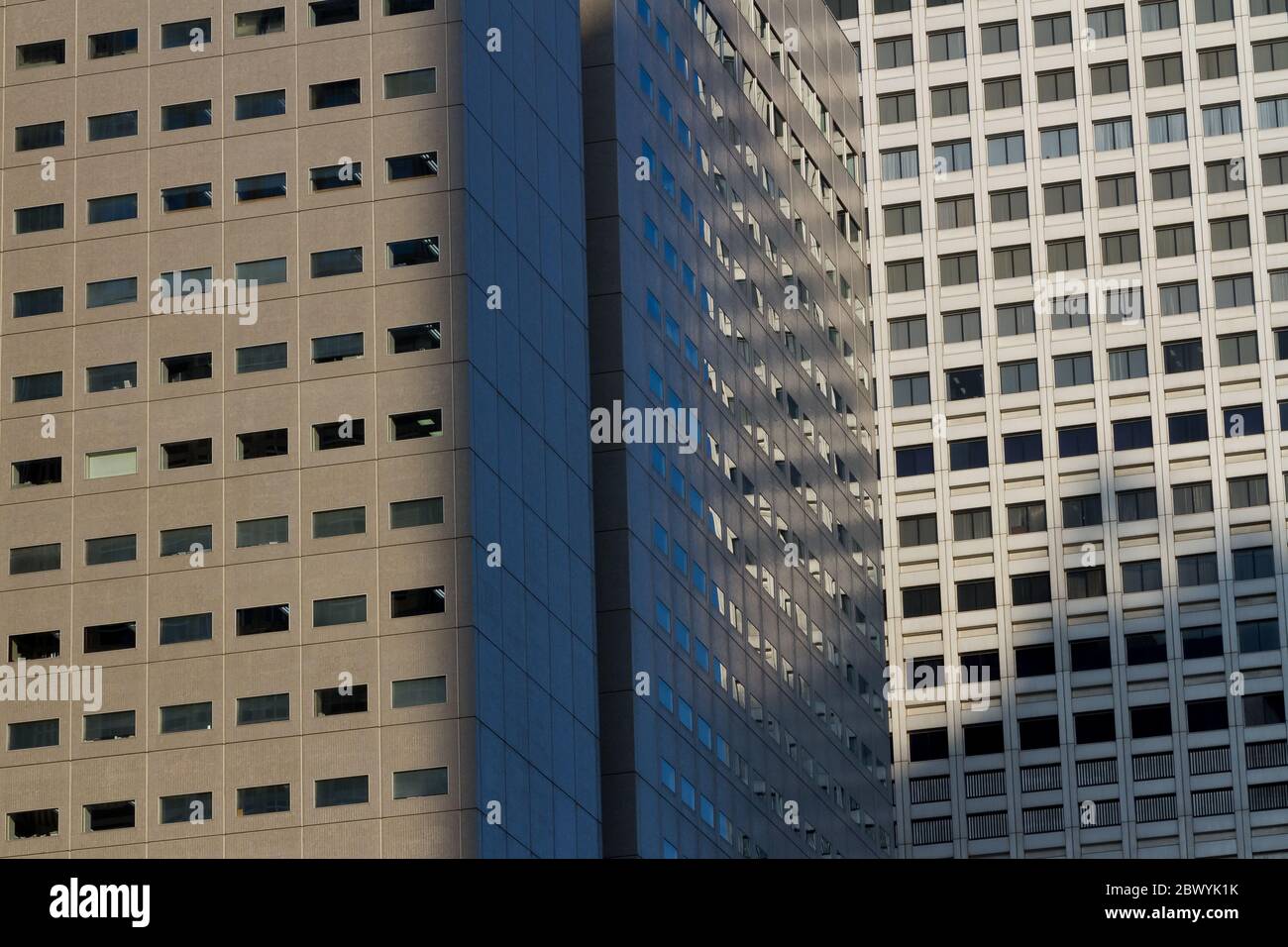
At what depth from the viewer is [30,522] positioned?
71500mm

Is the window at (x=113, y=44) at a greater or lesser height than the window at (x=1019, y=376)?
lesser

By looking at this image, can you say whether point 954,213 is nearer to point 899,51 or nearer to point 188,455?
point 899,51

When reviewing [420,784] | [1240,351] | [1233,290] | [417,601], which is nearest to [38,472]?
[417,601]

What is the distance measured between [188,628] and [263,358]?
7.37m

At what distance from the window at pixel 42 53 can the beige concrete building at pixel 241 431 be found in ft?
0.20

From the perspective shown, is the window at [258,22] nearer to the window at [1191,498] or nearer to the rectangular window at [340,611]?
the rectangular window at [340,611]

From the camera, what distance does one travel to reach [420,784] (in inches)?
2591

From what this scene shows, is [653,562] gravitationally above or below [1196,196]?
below

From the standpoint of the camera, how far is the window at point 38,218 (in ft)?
243

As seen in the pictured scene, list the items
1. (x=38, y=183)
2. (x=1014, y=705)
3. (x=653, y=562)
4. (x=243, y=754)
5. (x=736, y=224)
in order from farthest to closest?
(x=1014, y=705) < (x=736, y=224) < (x=653, y=562) < (x=38, y=183) < (x=243, y=754)

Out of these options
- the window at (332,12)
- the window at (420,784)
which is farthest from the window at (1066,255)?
the window at (420,784)

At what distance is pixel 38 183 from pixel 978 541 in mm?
66987

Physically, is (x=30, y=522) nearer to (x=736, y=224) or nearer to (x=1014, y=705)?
(x=736, y=224)
